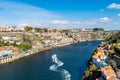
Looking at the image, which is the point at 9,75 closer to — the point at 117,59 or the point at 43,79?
the point at 43,79

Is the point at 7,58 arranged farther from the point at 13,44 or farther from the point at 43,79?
the point at 43,79

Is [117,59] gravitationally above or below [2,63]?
above

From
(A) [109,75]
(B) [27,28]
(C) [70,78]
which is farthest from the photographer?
(B) [27,28]

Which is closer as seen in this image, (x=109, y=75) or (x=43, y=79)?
(x=109, y=75)

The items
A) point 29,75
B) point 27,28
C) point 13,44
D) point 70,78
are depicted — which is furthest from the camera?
point 27,28

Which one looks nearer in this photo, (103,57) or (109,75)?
(109,75)

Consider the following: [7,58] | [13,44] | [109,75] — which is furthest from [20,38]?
[109,75]

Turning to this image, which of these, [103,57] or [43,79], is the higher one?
[103,57]

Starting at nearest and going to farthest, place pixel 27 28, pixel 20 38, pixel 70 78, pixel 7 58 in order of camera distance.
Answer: pixel 70 78 < pixel 7 58 < pixel 20 38 < pixel 27 28

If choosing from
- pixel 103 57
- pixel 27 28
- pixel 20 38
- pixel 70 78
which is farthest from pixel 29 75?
pixel 27 28
